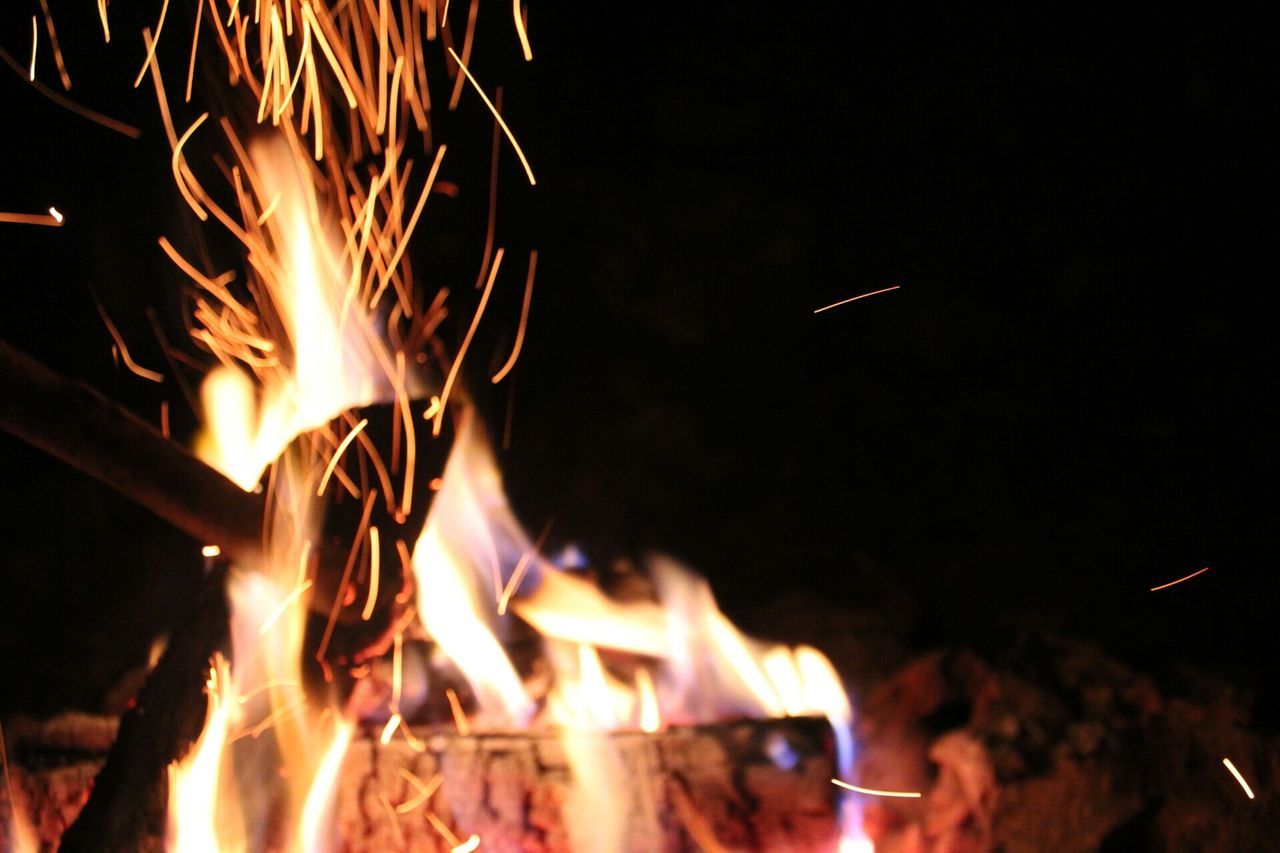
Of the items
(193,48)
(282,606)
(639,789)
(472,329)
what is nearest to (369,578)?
(282,606)

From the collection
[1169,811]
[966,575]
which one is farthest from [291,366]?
[1169,811]

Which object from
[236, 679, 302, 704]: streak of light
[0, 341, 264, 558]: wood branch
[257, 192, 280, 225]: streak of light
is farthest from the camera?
[257, 192, 280, 225]: streak of light

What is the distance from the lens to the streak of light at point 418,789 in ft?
8.55

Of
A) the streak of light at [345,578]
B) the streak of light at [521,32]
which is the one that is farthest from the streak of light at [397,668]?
the streak of light at [521,32]

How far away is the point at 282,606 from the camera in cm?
268

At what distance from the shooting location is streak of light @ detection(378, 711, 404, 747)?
267 centimetres

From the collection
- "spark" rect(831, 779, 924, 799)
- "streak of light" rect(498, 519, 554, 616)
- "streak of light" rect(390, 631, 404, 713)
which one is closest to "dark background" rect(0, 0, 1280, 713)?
"streak of light" rect(498, 519, 554, 616)

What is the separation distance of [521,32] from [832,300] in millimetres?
1604

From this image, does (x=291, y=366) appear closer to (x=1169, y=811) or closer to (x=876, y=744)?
(x=876, y=744)

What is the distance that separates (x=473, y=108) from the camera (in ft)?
13.1

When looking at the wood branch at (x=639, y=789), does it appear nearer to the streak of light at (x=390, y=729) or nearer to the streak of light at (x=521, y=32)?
the streak of light at (x=390, y=729)

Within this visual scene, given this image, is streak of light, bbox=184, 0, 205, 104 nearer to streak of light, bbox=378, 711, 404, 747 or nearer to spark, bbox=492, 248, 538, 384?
spark, bbox=492, 248, 538, 384

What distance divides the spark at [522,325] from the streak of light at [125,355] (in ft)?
4.39

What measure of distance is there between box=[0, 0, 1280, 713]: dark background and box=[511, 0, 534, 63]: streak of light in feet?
0.15
